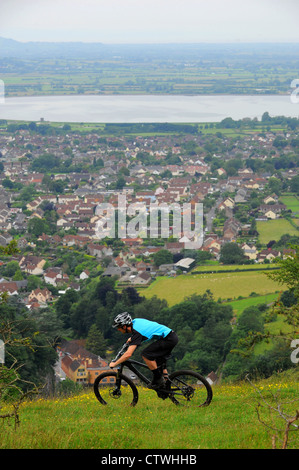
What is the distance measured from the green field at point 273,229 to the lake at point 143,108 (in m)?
43.1

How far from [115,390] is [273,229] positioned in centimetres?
3081

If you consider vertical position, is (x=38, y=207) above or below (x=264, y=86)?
below

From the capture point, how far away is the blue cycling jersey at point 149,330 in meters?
4.60

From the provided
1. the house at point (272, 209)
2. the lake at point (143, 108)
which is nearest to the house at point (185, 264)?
the house at point (272, 209)

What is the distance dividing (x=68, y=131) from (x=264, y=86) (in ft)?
172

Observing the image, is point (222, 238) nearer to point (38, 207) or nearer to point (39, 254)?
point (39, 254)

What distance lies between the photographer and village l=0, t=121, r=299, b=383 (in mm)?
27750

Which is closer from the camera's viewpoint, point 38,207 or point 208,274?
point 208,274

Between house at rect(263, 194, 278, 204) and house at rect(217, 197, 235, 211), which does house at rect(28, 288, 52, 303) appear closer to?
house at rect(217, 197, 235, 211)

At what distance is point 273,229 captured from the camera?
114ft

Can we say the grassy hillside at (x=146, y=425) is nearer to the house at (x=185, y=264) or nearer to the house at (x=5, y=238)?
the house at (x=185, y=264)

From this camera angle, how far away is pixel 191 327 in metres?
19.6
